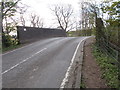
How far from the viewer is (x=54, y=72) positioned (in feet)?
22.5

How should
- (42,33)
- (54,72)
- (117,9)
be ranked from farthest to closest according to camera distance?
1. (42,33)
2. (117,9)
3. (54,72)

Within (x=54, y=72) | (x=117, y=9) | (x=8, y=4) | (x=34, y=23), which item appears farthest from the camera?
(x=34, y=23)

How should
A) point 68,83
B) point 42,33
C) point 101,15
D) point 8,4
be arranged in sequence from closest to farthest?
point 68,83 < point 101,15 < point 8,4 < point 42,33

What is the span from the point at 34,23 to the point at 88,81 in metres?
57.9

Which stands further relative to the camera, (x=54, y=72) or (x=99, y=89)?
(x=54, y=72)

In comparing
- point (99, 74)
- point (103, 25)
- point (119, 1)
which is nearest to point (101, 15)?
point (103, 25)

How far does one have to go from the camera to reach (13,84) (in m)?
5.64

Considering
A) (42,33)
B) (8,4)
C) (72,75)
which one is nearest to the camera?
(72,75)

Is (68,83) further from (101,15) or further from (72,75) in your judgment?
(101,15)

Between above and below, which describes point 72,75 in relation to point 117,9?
below

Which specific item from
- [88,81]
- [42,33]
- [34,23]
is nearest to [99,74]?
[88,81]

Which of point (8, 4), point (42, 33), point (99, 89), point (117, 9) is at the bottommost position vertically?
point (99, 89)

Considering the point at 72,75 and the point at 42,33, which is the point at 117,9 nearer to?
the point at 72,75

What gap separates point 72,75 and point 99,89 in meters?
1.62
